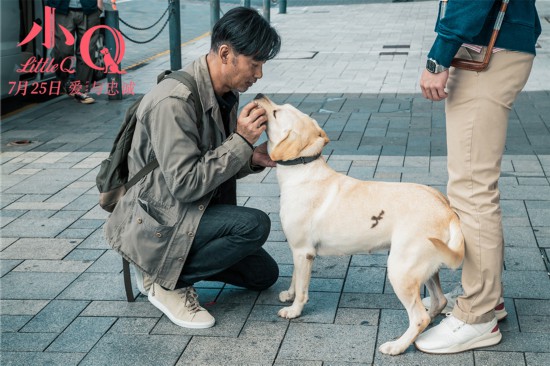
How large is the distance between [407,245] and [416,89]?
20.5 feet

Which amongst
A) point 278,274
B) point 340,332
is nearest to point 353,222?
point 340,332

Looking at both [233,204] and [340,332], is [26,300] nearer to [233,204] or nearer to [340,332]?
[233,204]

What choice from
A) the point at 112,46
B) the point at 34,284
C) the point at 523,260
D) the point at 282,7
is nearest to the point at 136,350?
the point at 34,284

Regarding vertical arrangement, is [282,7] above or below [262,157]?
below

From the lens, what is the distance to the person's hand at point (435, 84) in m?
3.27

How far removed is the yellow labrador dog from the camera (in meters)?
3.38

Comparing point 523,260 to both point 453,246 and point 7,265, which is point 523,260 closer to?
point 453,246

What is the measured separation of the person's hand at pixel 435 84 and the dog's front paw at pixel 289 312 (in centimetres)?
122

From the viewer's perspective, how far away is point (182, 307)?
3.85 meters

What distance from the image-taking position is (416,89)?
938 centimetres

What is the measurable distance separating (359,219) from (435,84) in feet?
2.27

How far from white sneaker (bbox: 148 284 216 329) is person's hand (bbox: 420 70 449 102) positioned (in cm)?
148

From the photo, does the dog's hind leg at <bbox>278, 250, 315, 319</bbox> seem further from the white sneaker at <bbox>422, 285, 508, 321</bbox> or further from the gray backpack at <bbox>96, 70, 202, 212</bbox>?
the gray backpack at <bbox>96, 70, 202, 212</bbox>

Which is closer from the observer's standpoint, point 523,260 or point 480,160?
point 480,160
